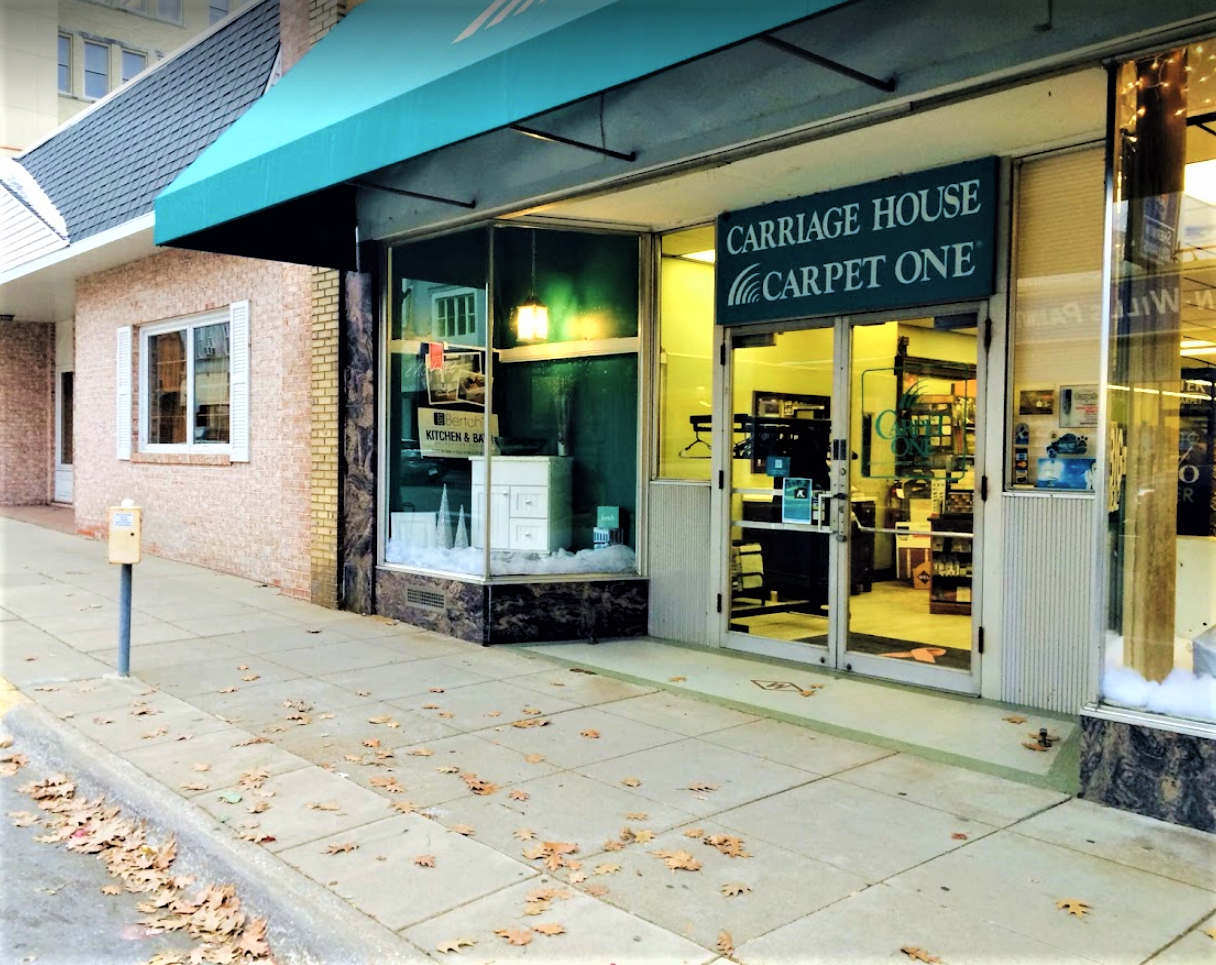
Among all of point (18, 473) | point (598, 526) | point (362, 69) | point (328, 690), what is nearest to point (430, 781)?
point (328, 690)

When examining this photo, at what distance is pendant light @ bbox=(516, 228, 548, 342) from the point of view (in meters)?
8.37

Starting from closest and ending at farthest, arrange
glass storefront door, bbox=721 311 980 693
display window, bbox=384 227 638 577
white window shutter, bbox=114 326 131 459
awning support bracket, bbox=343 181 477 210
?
glass storefront door, bbox=721 311 980 693 → awning support bracket, bbox=343 181 477 210 → display window, bbox=384 227 638 577 → white window shutter, bbox=114 326 131 459

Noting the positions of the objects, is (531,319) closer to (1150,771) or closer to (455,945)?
(1150,771)

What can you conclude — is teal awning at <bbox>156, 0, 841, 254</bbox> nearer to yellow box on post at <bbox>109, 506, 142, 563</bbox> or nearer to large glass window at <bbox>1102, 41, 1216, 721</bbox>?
large glass window at <bbox>1102, 41, 1216, 721</bbox>

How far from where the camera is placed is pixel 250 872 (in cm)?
381

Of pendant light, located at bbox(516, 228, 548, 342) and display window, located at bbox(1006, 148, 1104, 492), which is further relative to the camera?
pendant light, located at bbox(516, 228, 548, 342)

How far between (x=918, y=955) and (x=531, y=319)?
6.09 metres

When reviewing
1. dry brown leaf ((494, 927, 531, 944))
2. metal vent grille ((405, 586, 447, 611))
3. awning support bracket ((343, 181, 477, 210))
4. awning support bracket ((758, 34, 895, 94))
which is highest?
awning support bracket ((343, 181, 477, 210))

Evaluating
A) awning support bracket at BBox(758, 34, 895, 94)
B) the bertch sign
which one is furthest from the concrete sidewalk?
awning support bracket at BBox(758, 34, 895, 94)

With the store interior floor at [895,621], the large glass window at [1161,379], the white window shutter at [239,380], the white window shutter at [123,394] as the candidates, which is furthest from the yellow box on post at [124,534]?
the white window shutter at [123,394]

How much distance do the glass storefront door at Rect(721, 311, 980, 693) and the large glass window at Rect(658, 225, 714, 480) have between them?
36 centimetres

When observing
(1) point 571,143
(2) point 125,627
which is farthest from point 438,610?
(1) point 571,143

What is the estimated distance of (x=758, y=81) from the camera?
5.80 m

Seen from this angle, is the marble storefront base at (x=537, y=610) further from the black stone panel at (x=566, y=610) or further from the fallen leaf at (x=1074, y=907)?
the fallen leaf at (x=1074, y=907)
